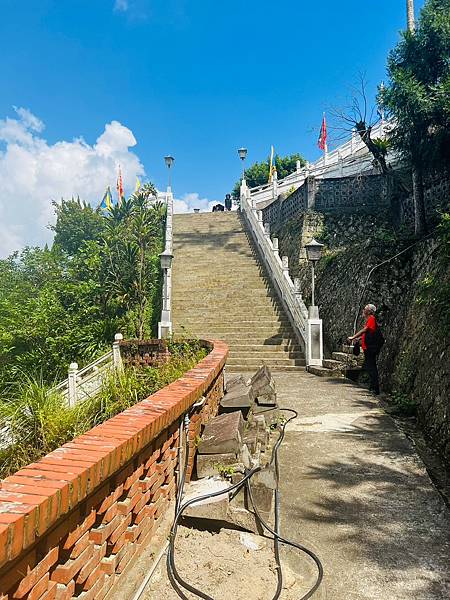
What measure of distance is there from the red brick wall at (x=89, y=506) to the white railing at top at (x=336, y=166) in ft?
61.9

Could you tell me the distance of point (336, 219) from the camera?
17641mm

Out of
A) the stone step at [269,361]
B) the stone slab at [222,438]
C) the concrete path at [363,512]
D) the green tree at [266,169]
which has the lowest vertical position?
the concrete path at [363,512]

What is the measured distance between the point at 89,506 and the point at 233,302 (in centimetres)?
1254

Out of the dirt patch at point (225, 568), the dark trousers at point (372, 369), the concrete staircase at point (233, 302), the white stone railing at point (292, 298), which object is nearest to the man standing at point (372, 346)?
the dark trousers at point (372, 369)

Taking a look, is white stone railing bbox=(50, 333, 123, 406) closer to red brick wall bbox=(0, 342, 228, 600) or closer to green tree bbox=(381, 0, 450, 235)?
red brick wall bbox=(0, 342, 228, 600)

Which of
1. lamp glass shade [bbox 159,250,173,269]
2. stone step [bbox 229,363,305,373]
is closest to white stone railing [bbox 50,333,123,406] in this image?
stone step [bbox 229,363,305,373]

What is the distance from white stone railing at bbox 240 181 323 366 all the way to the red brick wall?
829 centimetres

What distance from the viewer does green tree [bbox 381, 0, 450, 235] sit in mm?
10930

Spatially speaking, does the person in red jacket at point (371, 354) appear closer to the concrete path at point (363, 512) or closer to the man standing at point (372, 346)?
the man standing at point (372, 346)

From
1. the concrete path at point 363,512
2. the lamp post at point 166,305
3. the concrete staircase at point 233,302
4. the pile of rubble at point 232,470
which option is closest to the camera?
the concrete path at point 363,512

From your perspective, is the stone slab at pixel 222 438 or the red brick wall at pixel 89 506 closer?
the red brick wall at pixel 89 506

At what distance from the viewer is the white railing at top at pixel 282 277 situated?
472 inches

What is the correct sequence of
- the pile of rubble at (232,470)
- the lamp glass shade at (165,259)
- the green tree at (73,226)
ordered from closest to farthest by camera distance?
1. the pile of rubble at (232,470)
2. the lamp glass shade at (165,259)
3. the green tree at (73,226)

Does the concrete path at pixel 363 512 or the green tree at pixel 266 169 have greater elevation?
the green tree at pixel 266 169
